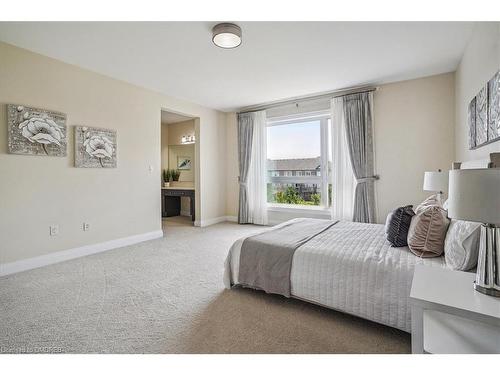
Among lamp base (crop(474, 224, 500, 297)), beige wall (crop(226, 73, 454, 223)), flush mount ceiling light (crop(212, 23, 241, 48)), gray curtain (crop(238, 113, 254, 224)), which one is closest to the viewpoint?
lamp base (crop(474, 224, 500, 297))

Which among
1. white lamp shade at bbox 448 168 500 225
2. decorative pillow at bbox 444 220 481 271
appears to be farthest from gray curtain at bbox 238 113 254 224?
white lamp shade at bbox 448 168 500 225

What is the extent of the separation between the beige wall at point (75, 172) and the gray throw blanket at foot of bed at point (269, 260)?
2443mm

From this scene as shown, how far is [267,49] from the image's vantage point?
9.37 ft

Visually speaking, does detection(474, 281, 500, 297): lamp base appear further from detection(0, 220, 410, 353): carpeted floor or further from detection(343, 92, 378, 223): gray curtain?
detection(343, 92, 378, 223): gray curtain

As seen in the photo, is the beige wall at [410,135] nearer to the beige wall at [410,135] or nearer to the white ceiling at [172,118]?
the beige wall at [410,135]

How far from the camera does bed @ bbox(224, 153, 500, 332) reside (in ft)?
5.24

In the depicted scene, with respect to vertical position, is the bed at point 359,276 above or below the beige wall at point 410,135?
below

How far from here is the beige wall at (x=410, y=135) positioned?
3617 millimetres

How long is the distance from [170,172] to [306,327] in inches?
225

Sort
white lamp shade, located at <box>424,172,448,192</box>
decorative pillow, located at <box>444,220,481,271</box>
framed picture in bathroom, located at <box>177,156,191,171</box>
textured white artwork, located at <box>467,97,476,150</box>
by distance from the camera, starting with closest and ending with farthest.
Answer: decorative pillow, located at <box>444,220,481,271</box>, textured white artwork, located at <box>467,97,476,150</box>, white lamp shade, located at <box>424,172,448,192</box>, framed picture in bathroom, located at <box>177,156,191,171</box>

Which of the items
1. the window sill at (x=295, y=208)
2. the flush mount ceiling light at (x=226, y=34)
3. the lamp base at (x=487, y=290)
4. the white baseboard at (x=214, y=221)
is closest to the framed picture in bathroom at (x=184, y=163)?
the white baseboard at (x=214, y=221)

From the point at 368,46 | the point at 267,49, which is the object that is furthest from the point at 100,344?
Answer: the point at 368,46

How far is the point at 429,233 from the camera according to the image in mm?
1830

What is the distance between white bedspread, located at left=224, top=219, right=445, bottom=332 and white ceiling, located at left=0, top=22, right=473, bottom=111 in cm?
203
